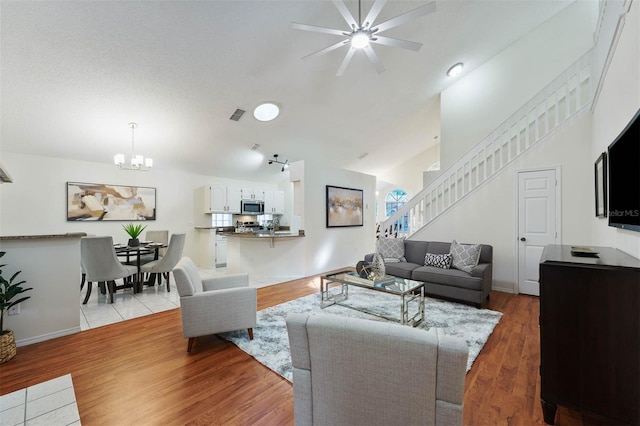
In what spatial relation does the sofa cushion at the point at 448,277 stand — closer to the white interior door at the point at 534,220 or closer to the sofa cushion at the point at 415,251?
the sofa cushion at the point at 415,251

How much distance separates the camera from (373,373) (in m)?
1.11

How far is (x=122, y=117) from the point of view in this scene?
4320 mm

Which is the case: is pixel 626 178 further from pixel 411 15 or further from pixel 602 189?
pixel 411 15

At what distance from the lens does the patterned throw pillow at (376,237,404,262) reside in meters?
4.91

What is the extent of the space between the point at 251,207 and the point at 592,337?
7078 millimetres

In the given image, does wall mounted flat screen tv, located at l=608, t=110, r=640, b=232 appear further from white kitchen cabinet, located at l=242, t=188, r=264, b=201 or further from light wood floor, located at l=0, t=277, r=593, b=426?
white kitchen cabinet, located at l=242, t=188, r=264, b=201

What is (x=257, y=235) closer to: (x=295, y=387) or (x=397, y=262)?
(x=397, y=262)

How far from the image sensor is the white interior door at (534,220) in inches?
163

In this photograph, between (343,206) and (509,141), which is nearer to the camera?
(509,141)

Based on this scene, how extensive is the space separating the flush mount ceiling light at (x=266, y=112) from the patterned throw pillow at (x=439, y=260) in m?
3.81

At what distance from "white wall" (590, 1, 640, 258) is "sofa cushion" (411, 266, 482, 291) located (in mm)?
1404

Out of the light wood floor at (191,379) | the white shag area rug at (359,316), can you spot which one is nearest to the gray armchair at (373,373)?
the light wood floor at (191,379)

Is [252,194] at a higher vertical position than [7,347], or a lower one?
higher

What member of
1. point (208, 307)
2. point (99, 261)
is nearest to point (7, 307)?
point (99, 261)
